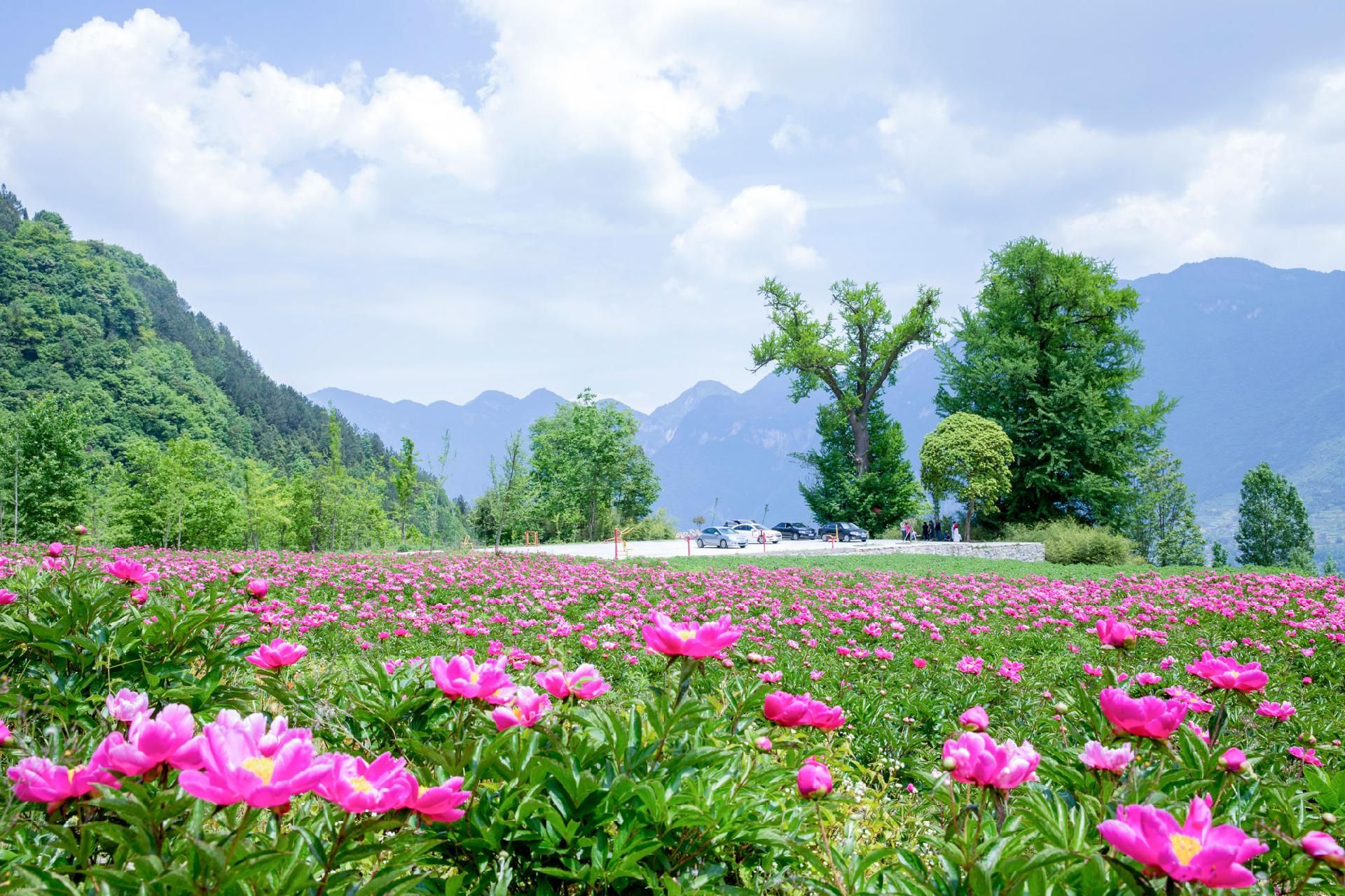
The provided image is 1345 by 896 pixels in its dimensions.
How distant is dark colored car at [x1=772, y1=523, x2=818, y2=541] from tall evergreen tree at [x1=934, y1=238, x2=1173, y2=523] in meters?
10.1

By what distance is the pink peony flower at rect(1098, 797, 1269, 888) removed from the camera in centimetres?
95

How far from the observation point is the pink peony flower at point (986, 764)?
4.51ft

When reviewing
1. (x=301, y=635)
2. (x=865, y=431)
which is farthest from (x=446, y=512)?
(x=301, y=635)

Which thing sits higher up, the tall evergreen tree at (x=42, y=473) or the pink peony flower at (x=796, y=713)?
the tall evergreen tree at (x=42, y=473)

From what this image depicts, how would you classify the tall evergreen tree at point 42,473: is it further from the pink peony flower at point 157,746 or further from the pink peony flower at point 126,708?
the pink peony flower at point 157,746

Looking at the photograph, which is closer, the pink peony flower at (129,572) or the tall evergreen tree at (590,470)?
the pink peony flower at (129,572)

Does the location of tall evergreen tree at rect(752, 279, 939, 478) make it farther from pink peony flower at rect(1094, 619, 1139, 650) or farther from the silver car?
pink peony flower at rect(1094, 619, 1139, 650)

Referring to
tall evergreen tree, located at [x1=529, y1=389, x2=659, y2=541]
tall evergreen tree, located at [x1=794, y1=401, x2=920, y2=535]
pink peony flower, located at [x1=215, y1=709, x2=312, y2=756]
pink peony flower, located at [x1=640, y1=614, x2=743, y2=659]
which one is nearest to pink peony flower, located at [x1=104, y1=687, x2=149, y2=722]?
pink peony flower, located at [x1=215, y1=709, x2=312, y2=756]

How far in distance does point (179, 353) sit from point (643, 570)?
339 ft

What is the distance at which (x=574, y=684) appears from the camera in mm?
1872

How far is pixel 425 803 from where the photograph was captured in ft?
3.71

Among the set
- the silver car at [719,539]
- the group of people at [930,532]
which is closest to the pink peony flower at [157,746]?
the silver car at [719,539]

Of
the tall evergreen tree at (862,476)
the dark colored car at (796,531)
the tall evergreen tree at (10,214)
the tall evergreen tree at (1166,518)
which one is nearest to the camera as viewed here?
the tall evergreen tree at (862,476)

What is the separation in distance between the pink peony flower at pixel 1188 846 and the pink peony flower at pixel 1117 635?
1.16 meters
